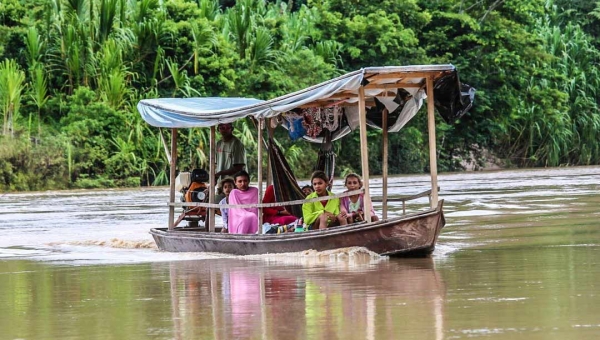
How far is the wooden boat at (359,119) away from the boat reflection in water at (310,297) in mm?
165

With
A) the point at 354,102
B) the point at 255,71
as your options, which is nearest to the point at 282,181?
the point at 354,102

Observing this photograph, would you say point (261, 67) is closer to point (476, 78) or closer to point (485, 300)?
point (476, 78)

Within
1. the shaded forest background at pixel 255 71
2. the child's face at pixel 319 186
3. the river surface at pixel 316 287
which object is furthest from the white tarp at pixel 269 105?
the shaded forest background at pixel 255 71

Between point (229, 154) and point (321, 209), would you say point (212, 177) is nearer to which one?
point (229, 154)

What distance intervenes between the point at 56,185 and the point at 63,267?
1709 centimetres

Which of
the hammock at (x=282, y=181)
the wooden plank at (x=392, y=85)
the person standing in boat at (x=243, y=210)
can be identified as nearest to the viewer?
the wooden plank at (x=392, y=85)

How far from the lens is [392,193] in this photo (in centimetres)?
2569

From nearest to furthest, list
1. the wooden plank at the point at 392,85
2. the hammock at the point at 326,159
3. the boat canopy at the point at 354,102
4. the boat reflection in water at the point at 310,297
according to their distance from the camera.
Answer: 1. the boat reflection in water at the point at 310,297
2. the boat canopy at the point at 354,102
3. the wooden plank at the point at 392,85
4. the hammock at the point at 326,159

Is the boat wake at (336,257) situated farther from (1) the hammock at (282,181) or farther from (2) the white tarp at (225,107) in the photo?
(2) the white tarp at (225,107)

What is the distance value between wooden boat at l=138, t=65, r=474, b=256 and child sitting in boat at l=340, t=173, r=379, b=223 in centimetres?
24

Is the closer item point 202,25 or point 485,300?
point 485,300

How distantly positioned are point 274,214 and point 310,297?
4.45 m

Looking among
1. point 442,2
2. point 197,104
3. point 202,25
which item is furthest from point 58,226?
point 442,2

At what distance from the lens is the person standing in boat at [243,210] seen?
13695 millimetres
